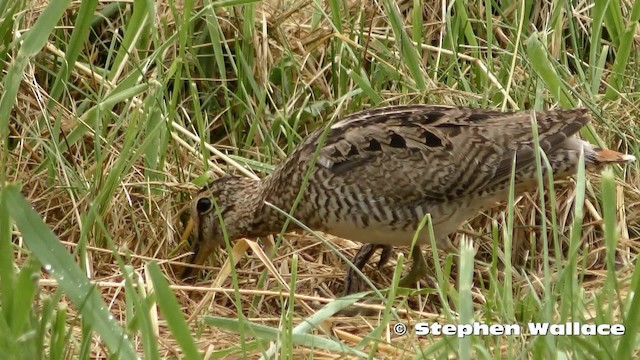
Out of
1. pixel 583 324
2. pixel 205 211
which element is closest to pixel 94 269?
pixel 205 211

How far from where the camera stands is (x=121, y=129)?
4902mm

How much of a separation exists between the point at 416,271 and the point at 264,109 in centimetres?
101

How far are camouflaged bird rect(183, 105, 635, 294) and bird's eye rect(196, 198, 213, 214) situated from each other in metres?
0.30

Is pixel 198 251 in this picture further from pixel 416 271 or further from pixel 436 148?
pixel 436 148

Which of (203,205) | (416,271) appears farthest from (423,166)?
(203,205)

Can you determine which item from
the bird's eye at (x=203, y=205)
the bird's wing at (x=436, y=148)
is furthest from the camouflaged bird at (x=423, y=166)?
the bird's eye at (x=203, y=205)

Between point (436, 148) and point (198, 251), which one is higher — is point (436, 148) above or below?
above

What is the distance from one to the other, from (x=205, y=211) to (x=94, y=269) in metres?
0.47

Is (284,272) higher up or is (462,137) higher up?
(462,137)

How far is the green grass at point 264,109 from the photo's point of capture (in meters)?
4.08

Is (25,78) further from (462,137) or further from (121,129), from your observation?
(462,137)

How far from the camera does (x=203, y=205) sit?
4605 millimetres
